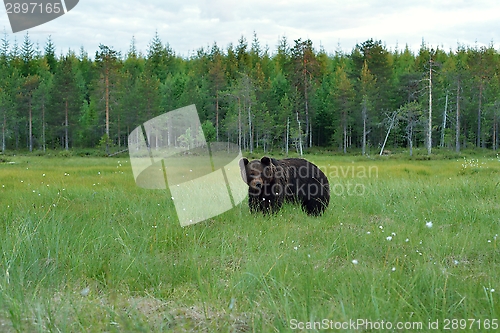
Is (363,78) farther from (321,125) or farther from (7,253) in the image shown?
(7,253)

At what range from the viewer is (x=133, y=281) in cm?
360

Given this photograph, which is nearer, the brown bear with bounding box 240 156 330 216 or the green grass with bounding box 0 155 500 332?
the green grass with bounding box 0 155 500 332

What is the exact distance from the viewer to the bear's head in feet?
20.3

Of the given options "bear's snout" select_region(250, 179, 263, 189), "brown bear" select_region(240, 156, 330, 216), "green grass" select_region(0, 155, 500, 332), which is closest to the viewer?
"green grass" select_region(0, 155, 500, 332)

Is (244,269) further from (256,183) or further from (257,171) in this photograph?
(257,171)

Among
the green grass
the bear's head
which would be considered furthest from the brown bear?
the green grass

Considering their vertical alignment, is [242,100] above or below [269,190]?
above

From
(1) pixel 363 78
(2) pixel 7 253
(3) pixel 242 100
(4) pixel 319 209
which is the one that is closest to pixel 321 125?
(1) pixel 363 78

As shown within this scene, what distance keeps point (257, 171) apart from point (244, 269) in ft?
8.55

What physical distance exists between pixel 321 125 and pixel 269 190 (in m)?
48.0

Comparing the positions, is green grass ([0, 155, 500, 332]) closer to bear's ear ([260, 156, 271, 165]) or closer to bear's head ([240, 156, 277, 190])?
bear's head ([240, 156, 277, 190])

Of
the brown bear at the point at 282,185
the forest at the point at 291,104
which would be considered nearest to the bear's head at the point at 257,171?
the brown bear at the point at 282,185

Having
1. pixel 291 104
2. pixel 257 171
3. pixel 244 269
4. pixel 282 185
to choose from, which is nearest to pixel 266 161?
pixel 257 171

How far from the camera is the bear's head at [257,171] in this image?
619 cm
